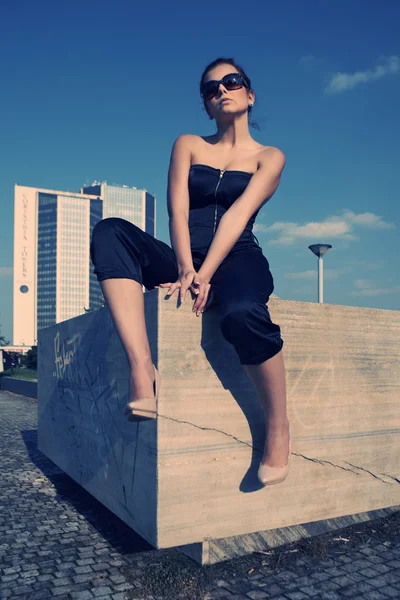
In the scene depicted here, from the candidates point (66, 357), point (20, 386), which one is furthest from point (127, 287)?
point (20, 386)

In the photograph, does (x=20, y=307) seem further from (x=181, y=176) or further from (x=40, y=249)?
(x=181, y=176)

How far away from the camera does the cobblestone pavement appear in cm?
224

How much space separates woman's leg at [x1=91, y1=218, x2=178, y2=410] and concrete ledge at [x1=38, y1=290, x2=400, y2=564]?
13cm

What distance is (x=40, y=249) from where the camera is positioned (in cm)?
11875

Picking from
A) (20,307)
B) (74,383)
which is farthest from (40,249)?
(74,383)

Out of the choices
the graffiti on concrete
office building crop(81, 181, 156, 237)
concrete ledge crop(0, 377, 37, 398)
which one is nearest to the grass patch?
concrete ledge crop(0, 377, 37, 398)

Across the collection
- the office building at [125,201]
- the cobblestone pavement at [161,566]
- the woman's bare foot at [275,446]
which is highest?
the office building at [125,201]

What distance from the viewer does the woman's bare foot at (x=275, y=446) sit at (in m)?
2.50

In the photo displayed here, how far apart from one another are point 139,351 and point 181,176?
1019 mm

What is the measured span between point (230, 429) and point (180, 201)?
3.94ft

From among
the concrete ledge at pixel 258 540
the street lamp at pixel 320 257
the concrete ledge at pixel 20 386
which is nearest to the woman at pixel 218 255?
the concrete ledge at pixel 258 540

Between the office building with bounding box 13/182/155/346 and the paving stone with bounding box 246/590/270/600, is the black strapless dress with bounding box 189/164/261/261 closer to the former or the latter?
the paving stone with bounding box 246/590/270/600

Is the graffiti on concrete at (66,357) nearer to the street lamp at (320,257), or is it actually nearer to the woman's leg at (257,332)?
the woman's leg at (257,332)

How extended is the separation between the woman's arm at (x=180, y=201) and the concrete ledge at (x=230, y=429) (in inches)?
9.5
